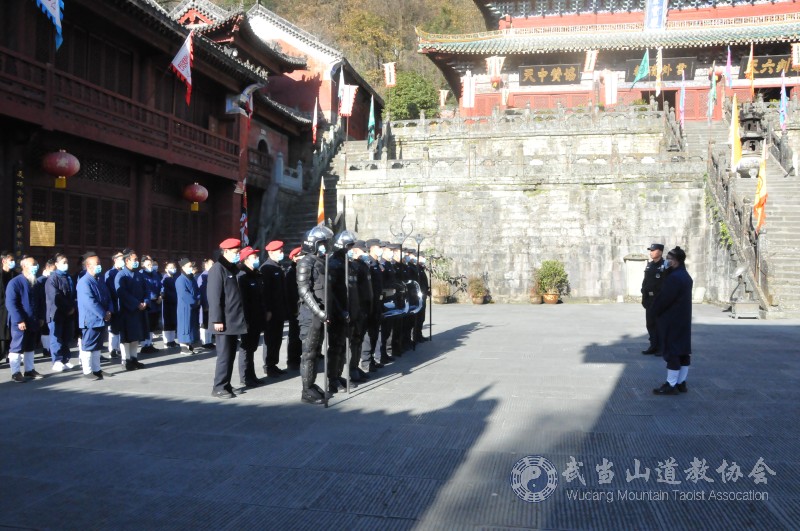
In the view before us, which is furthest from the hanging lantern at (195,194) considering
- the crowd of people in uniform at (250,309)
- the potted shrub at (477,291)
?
the potted shrub at (477,291)

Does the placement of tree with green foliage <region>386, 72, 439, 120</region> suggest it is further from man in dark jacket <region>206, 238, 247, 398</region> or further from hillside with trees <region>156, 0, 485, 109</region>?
man in dark jacket <region>206, 238, 247, 398</region>

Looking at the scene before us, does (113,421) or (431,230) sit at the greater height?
(431,230)

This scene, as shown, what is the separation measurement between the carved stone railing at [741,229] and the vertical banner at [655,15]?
15.3 metres

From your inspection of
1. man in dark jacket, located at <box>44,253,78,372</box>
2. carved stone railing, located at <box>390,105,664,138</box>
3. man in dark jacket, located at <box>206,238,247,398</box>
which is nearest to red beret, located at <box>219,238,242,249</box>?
man in dark jacket, located at <box>206,238,247,398</box>

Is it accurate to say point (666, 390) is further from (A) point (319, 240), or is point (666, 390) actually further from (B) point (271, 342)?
(B) point (271, 342)

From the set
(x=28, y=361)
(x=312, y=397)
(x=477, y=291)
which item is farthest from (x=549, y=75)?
(x=28, y=361)

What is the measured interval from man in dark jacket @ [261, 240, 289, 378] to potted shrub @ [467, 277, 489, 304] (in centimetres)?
1243

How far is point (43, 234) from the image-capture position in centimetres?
1166

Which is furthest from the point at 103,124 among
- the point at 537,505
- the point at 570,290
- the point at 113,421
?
the point at 570,290

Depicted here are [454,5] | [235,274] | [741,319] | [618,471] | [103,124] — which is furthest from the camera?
[454,5]

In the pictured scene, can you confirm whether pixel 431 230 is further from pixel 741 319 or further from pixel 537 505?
pixel 537 505

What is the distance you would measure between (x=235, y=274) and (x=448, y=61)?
28840mm

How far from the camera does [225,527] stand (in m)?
3.31

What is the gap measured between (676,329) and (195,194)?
13.7 m
